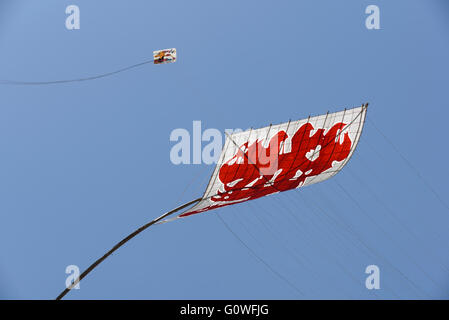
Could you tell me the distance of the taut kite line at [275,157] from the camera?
18312 millimetres

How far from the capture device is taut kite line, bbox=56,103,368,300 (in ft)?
60.1

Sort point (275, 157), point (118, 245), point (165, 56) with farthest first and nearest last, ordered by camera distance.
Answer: point (165, 56), point (275, 157), point (118, 245)

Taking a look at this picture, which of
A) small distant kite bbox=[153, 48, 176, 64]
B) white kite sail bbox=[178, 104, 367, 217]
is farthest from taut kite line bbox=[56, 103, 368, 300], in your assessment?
small distant kite bbox=[153, 48, 176, 64]

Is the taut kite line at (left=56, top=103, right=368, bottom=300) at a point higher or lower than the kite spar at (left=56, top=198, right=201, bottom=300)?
higher

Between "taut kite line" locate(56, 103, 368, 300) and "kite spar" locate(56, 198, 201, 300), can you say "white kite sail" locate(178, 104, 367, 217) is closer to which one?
"taut kite line" locate(56, 103, 368, 300)

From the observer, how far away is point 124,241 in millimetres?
17547

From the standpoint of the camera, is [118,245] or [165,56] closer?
[118,245]

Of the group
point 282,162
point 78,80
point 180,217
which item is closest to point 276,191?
point 282,162

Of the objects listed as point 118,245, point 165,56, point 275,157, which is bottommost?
point 118,245

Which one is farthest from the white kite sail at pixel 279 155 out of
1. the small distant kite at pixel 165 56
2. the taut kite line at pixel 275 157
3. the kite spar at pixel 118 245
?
the small distant kite at pixel 165 56

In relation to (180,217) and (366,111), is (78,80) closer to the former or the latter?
(180,217)

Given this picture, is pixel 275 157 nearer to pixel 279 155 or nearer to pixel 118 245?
pixel 279 155

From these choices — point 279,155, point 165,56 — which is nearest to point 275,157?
point 279,155

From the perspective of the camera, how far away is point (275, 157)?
761 inches
